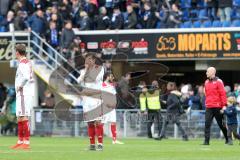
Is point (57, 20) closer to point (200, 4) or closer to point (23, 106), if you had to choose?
point (200, 4)

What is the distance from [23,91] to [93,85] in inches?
62.7

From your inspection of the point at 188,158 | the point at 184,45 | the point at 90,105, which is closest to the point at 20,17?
the point at 184,45

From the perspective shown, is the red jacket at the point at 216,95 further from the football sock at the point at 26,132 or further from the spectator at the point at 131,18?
the spectator at the point at 131,18

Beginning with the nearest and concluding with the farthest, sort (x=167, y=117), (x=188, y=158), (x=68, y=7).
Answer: (x=188, y=158), (x=167, y=117), (x=68, y=7)

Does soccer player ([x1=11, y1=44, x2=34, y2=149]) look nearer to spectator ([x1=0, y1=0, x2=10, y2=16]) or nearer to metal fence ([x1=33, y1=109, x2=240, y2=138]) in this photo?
metal fence ([x1=33, y1=109, x2=240, y2=138])

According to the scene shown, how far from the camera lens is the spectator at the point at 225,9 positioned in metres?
31.9

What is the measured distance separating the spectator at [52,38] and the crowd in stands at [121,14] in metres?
0.11

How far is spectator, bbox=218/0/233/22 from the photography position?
31.9 meters

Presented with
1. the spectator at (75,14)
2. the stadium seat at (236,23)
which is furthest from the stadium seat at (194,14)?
the spectator at (75,14)

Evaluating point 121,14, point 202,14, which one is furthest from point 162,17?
point 121,14

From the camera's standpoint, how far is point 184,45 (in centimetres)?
3241

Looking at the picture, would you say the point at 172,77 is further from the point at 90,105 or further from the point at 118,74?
the point at 90,105

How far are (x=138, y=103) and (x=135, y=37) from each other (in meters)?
3.67

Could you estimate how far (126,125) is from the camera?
30.2 metres
